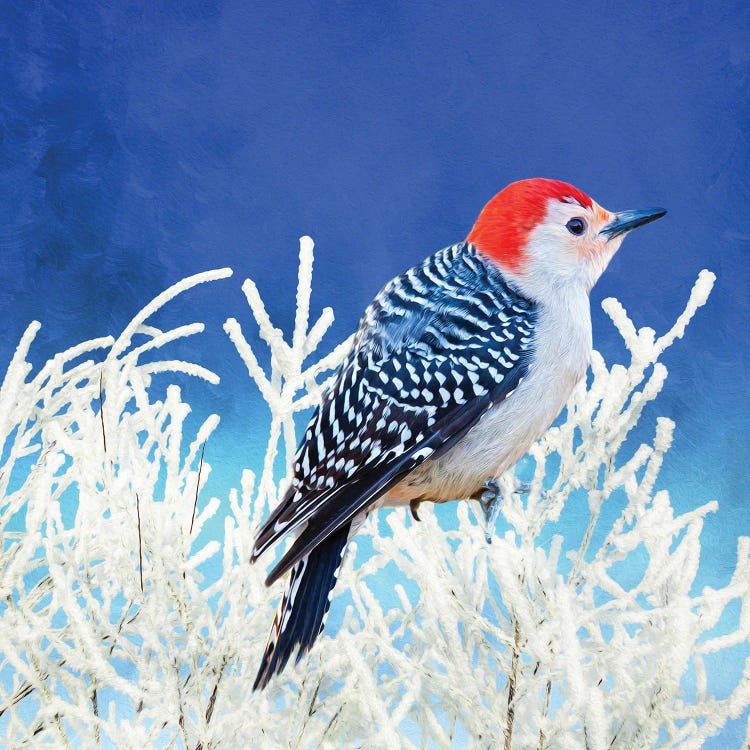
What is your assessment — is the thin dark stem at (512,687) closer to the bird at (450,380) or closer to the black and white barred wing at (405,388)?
the bird at (450,380)

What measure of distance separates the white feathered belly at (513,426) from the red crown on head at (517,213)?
5.5 inches

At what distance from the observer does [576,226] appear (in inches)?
52.7

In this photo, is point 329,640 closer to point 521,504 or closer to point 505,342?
point 521,504

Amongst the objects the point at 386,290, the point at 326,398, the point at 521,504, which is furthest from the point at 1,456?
the point at 521,504

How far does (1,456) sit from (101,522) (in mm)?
404

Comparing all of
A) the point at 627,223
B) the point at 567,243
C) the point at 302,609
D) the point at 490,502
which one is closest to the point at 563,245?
Result: the point at 567,243

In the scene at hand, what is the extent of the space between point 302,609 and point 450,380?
420 millimetres

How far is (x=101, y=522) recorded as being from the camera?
1.37 metres

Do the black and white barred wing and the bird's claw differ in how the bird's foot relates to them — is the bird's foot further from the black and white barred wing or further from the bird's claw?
the black and white barred wing

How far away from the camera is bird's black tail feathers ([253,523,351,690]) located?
42.0 inches

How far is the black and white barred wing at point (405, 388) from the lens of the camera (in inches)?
45.5

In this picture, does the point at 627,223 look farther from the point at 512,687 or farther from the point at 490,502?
the point at 512,687

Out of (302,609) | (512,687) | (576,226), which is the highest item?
(576,226)

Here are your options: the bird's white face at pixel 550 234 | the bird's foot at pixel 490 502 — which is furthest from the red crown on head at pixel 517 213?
the bird's foot at pixel 490 502
